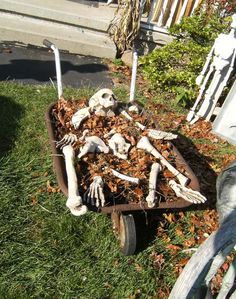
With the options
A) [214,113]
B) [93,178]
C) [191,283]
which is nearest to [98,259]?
[93,178]

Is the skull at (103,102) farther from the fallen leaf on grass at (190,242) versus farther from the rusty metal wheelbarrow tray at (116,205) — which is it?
the fallen leaf on grass at (190,242)

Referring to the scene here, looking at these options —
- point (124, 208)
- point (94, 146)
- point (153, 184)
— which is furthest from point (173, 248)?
point (94, 146)

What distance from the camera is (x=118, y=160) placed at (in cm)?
297

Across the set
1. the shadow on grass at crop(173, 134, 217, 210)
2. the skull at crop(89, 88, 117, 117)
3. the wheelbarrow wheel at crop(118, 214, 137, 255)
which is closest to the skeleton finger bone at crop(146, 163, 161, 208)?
the wheelbarrow wheel at crop(118, 214, 137, 255)

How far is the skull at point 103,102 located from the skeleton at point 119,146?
0.35 m

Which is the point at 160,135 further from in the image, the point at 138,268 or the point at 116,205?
the point at 138,268

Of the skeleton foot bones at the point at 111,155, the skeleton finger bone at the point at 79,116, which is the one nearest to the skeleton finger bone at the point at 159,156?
the skeleton foot bones at the point at 111,155

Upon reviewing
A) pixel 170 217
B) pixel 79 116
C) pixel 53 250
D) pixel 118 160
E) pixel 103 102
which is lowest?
pixel 53 250

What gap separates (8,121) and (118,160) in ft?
5.51

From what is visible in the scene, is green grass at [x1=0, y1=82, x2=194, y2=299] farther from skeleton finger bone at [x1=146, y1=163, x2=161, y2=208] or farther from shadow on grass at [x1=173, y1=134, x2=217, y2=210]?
shadow on grass at [x1=173, y1=134, x2=217, y2=210]

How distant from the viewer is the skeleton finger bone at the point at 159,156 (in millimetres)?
2838

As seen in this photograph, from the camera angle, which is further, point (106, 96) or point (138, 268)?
point (106, 96)

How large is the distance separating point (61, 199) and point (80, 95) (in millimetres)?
2082

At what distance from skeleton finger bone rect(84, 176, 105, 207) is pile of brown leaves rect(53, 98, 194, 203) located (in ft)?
0.22
